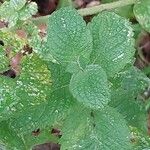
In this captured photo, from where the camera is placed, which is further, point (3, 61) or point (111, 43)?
point (3, 61)

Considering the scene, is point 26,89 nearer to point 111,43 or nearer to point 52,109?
point 52,109

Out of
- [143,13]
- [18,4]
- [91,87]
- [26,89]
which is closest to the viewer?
[91,87]

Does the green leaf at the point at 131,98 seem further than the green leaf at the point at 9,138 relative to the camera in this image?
Yes

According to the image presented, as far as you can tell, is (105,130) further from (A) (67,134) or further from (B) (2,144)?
(B) (2,144)

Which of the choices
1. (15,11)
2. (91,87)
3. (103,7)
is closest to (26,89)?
(91,87)

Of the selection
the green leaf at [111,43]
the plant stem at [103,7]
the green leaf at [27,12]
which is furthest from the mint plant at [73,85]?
the plant stem at [103,7]

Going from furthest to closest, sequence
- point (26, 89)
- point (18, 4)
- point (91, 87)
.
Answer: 1. point (18, 4)
2. point (26, 89)
3. point (91, 87)

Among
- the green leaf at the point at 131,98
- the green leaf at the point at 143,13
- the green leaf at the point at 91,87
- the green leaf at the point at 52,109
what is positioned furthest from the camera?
the green leaf at the point at 143,13

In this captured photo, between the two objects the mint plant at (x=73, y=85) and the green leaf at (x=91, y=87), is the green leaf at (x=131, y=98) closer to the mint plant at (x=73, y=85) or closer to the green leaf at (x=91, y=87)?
the mint plant at (x=73, y=85)
